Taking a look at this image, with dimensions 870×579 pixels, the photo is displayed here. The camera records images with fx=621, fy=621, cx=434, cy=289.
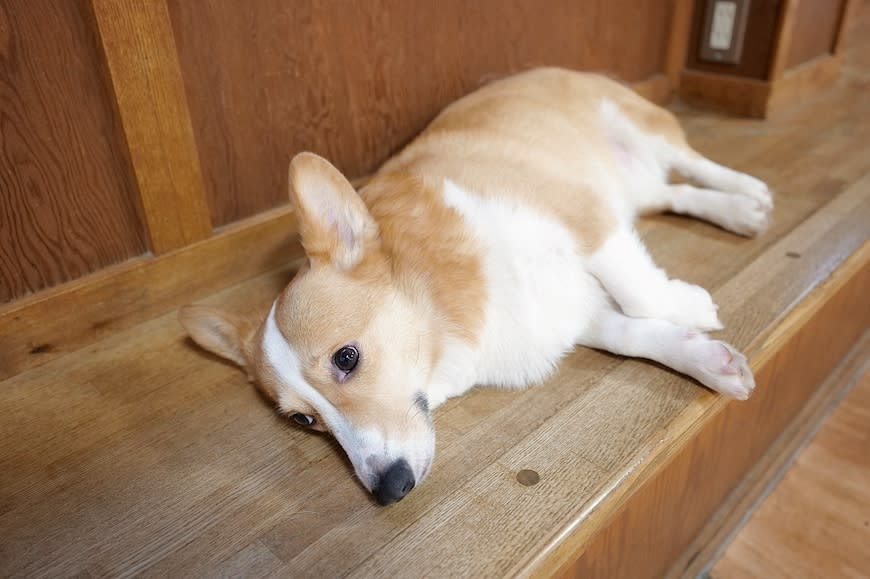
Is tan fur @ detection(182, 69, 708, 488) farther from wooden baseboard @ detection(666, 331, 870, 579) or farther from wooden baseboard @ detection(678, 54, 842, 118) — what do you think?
wooden baseboard @ detection(678, 54, 842, 118)

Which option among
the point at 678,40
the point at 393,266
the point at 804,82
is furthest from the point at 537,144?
the point at 804,82

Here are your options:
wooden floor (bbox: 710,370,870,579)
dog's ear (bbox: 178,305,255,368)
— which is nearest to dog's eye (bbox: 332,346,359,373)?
dog's ear (bbox: 178,305,255,368)

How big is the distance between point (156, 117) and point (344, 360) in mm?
728

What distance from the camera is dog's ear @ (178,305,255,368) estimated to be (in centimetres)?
131

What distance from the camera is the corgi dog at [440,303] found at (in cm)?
108

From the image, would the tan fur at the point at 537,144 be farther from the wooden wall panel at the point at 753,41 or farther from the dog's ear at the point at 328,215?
the wooden wall panel at the point at 753,41

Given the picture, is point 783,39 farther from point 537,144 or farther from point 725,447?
point 725,447

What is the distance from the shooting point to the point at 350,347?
1088 millimetres

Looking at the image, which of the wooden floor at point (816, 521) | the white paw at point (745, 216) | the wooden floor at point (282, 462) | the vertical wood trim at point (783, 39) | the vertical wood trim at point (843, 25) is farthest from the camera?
A: the vertical wood trim at point (843, 25)

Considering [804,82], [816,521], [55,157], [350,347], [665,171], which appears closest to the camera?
[350,347]

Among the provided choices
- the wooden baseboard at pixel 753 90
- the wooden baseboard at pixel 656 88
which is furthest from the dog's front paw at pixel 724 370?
the wooden baseboard at pixel 753 90

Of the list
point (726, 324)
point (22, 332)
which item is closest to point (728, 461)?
point (726, 324)

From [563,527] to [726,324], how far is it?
0.66 m

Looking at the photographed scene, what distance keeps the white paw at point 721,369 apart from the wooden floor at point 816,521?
0.56 meters
